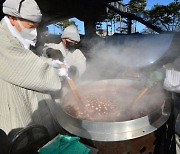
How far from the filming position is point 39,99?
265 centimetres

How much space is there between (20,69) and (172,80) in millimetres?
2042

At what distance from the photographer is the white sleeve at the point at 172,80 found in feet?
8.62

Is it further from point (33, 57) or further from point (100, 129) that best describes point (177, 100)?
point (33, 57)

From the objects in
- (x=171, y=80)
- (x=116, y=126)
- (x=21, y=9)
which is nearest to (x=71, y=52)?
(x=21, y=9)

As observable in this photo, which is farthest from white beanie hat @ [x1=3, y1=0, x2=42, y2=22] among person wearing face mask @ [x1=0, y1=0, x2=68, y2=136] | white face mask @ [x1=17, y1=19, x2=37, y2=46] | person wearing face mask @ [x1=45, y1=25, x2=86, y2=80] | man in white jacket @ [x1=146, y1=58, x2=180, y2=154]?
person wearing face mask @ [x1=45, y1=25, x2=86, y2=80]

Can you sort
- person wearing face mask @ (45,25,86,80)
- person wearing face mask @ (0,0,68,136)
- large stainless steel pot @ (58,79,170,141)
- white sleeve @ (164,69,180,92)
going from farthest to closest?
person wearing face mask @ (45,25,86,80), white sleeve @ (164,69,180,92), large stainless steel pot @ (58,79,170,141), person wearing face mask @ (0,0,68,136)

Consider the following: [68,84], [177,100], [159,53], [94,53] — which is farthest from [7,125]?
[94,53]

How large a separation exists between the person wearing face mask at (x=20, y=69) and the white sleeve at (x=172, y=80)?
A: 1.55 metres

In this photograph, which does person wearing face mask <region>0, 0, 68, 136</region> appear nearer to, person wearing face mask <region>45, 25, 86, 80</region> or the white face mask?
the white face mask

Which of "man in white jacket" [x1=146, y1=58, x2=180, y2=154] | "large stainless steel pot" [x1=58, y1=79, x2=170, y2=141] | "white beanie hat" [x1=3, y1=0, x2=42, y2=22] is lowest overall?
"large stainless steel pot" [x1=58, y1=79, x2=170, y2=141]

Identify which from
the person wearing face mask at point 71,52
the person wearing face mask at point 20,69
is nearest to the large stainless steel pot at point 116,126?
the person wearing face mask at point 20,69

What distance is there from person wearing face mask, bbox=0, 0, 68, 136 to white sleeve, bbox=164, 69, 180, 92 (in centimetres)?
155

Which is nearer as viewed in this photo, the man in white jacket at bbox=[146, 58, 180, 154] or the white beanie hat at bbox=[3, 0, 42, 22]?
the white beanie hat at bbox=[3, 0, 42, 22]

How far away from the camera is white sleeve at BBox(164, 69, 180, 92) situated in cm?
263
